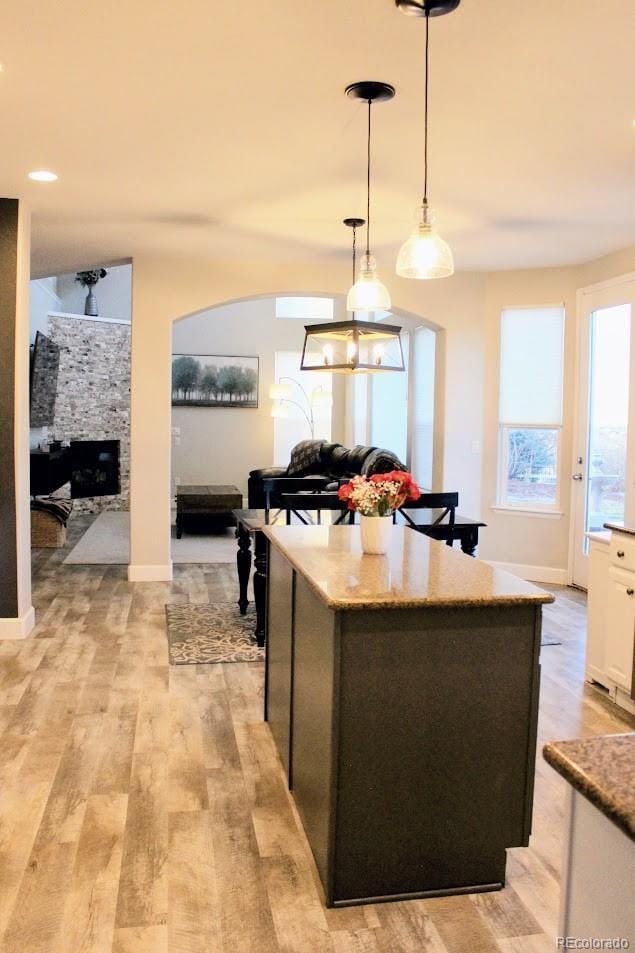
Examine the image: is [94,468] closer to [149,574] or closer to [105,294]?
[105,294]

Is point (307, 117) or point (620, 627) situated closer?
point (307, 117)

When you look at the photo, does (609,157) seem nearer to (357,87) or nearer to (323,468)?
(357,87)

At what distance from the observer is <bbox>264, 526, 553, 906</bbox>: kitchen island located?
217cm

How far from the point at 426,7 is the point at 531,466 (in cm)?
485

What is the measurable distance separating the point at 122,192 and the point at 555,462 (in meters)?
4.10

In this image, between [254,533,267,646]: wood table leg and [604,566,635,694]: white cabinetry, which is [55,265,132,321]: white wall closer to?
[254,533,267,646]: wood table leg

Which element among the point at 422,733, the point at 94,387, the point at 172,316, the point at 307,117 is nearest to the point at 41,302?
the point at 94,387

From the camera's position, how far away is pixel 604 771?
1.03 m

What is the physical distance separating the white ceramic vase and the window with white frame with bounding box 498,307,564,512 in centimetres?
418

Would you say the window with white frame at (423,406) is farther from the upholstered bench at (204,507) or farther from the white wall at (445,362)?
the upholstered bench at (204,507)

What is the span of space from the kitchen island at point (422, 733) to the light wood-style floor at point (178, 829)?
11cm

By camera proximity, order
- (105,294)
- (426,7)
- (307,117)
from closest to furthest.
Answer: (426,7), (307,117), (105,294)

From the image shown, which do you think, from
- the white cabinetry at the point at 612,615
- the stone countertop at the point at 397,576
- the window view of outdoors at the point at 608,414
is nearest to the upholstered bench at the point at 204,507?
the window view of outdoors at the point at 608,414

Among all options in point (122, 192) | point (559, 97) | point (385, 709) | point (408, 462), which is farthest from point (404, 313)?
point (385, 709)
